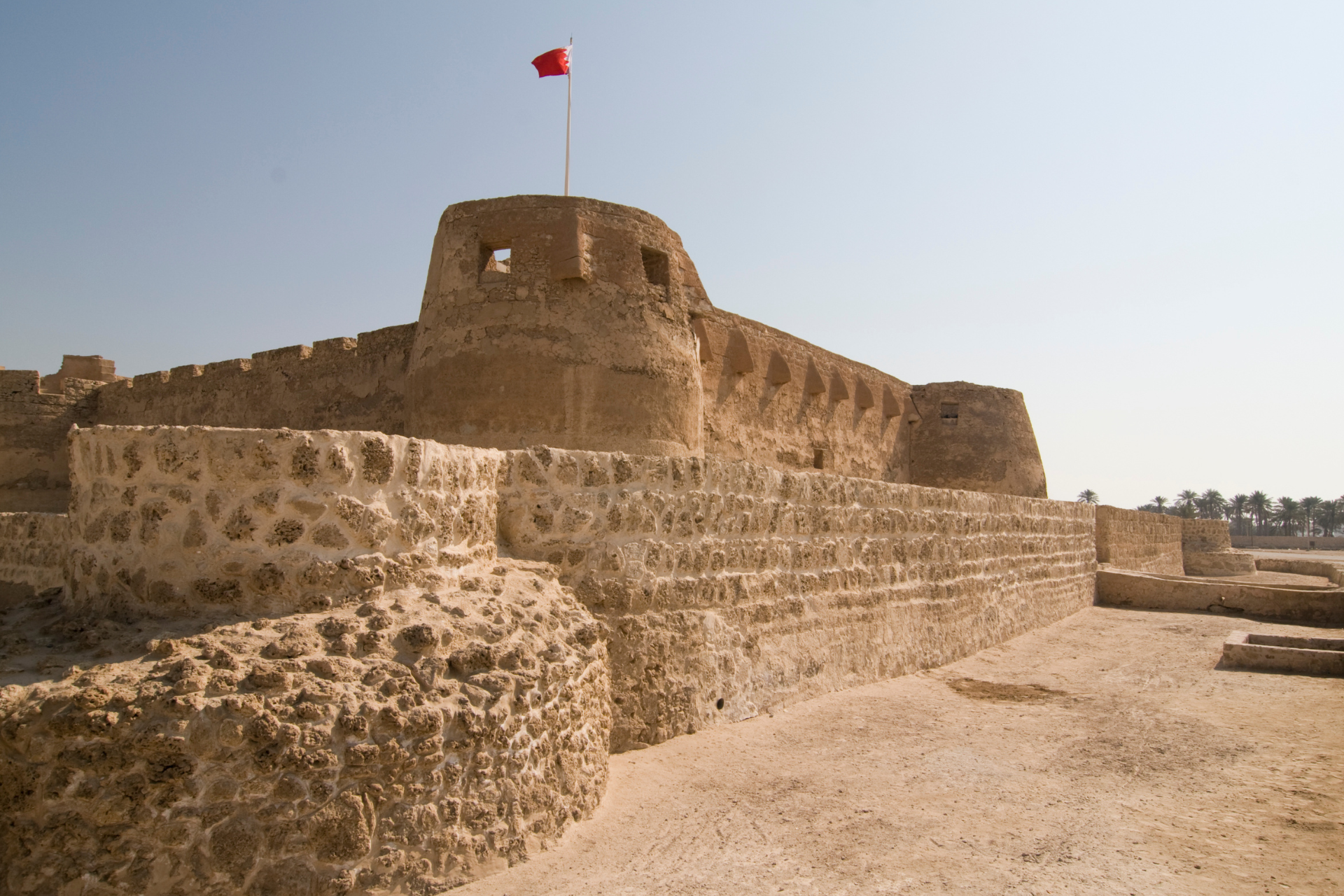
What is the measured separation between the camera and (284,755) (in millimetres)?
2736

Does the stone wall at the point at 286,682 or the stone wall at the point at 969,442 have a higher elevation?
the stone wall at the point at 969,442

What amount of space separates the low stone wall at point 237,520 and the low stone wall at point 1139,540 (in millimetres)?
14249

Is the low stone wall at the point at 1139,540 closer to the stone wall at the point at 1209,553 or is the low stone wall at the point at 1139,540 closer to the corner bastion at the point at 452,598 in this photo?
the stone wall at the point at 1209,553

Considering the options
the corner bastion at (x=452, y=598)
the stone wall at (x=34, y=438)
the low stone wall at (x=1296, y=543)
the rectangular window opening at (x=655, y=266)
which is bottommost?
the low stone wall at (x=1296, y=543)

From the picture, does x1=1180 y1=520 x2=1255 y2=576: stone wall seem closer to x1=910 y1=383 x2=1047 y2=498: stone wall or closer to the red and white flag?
x1=910 y1=383 x2=1047 y2=498: stone wall

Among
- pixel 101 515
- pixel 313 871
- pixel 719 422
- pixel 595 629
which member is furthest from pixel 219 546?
pixel 719 422

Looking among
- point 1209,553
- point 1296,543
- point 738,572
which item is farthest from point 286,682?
point 1296,543

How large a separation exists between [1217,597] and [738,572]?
9959 millimetres

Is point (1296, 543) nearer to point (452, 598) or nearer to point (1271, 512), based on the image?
point (1271, 512)

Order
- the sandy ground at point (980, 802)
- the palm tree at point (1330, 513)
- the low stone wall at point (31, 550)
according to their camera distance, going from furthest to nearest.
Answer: the palm tree at point (1330, 513) < the low stone wall at point (31, 550) < the sandy ground at point (980, 802)

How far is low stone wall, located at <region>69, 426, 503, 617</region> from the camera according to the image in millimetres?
3285

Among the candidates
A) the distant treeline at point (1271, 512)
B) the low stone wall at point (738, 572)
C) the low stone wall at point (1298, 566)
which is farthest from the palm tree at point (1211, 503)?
the low stone wall at point (738, 572)

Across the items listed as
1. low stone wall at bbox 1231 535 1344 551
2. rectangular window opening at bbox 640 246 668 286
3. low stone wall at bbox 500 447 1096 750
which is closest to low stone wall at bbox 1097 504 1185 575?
low stone wall at bbox 500 447 1096 750

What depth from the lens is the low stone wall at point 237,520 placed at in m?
3.29
